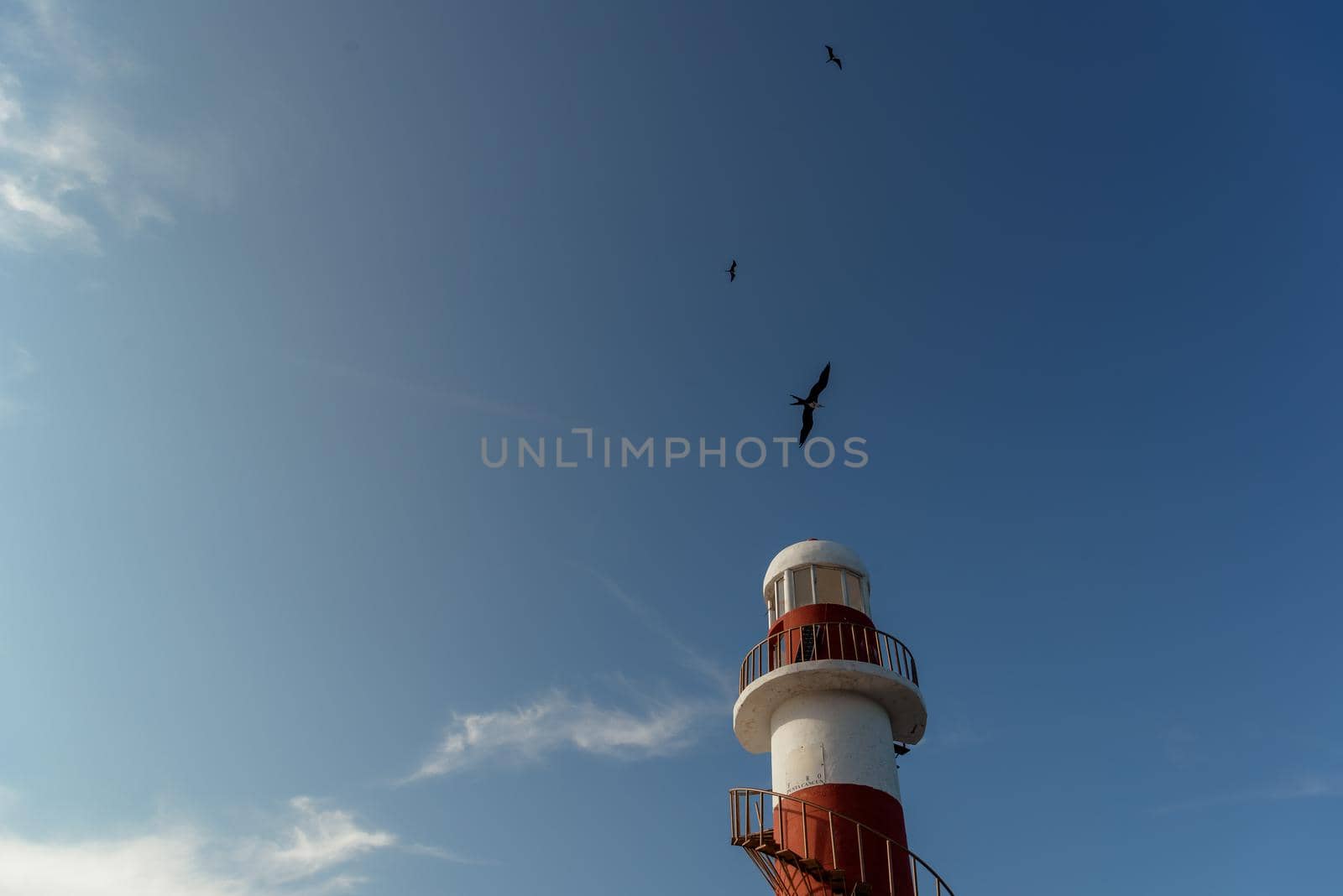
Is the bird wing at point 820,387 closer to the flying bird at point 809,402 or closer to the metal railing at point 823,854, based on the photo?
the flying bird at point 809,402

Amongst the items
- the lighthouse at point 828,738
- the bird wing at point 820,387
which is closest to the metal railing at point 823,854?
the lighthouse at point 828,738

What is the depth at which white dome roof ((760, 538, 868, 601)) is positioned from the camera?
90.1 feet

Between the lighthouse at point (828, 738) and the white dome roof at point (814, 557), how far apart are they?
0.22ft

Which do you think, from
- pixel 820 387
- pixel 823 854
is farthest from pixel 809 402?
pixel 823 854

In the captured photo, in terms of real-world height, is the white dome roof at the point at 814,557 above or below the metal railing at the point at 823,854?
above

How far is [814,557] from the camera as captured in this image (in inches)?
1081

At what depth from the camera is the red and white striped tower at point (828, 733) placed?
21.2 meters

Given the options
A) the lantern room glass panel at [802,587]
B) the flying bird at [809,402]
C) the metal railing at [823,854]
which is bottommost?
the metal railing at [823,854]

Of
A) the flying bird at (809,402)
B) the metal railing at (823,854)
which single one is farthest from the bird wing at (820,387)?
the metal railing at (823,854)

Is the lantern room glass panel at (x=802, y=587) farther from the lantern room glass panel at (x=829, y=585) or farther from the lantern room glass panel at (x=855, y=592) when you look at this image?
the lantern room glass panel at (x=855, y=592)

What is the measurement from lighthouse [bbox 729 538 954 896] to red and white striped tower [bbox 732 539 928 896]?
0.09ft

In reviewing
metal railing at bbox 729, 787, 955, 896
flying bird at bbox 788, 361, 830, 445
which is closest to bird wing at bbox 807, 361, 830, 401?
flying bird at bbox 788, 361, 830, 445

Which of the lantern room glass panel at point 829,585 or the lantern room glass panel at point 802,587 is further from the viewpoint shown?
the lantern room glass panel at point 829,585

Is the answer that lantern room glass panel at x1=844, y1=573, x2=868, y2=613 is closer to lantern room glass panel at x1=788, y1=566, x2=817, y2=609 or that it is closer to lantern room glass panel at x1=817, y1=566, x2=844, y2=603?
lantern room glass panel at x1=817, y1=566, x2=844, y2=603
